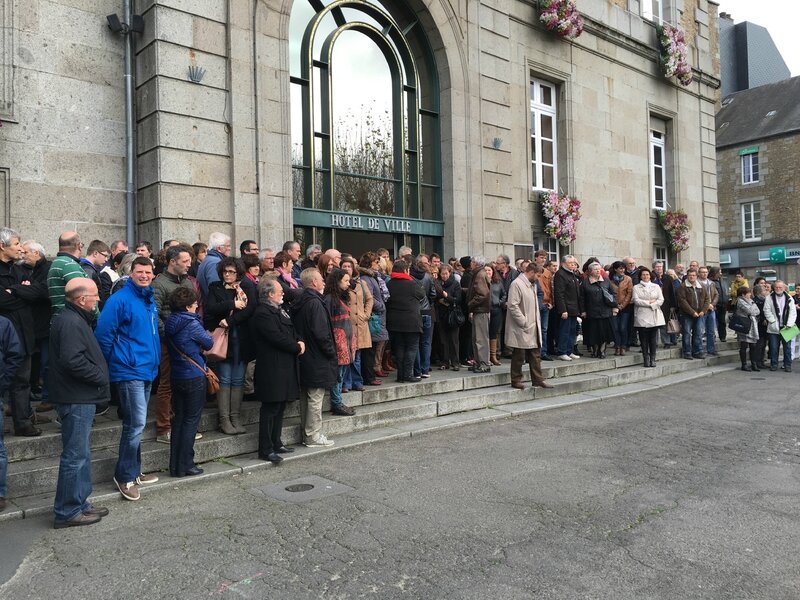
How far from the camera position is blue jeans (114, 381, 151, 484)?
5.20 meters

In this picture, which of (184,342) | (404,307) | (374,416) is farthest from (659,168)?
(184,342)

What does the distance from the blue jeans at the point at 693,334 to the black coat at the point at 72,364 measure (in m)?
11.9

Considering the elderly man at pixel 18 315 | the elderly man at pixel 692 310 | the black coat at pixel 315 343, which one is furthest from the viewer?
the elderly man at pixel 692 310

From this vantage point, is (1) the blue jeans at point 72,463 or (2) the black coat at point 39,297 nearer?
(1) the blue jeans at point 72,463

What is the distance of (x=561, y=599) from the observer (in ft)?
11.5

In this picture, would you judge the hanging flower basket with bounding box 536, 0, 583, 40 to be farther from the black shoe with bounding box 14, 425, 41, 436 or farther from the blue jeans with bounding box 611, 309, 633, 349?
the black shoe with bounding box 14, 425, 41, 436

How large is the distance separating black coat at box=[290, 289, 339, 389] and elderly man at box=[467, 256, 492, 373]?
3847mm

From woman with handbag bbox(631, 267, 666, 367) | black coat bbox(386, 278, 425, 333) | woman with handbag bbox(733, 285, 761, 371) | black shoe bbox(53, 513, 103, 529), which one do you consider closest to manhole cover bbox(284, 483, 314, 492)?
black shoe bbox(53, 513, 103, 529)

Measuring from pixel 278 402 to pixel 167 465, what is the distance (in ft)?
3.79

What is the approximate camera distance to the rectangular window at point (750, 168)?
1610 inches

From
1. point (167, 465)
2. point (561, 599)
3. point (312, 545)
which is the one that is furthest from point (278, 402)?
point (561, 599)

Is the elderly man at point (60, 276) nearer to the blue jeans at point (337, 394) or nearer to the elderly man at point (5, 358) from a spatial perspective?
the elderly man at point (5, 358)

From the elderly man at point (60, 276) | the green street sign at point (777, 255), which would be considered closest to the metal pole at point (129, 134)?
the elderly man at point (60, 276)

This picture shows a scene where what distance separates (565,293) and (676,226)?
9.63m
